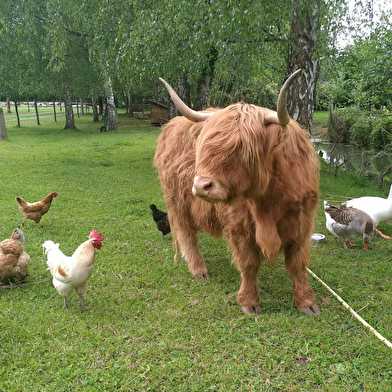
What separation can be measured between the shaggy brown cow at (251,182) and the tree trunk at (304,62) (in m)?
2.95

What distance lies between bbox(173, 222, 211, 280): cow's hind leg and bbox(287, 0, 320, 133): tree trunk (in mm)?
3283

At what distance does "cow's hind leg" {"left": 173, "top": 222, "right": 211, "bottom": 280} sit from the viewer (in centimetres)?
391

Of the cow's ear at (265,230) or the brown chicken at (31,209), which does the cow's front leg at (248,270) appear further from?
the brown chicken at (31,209)

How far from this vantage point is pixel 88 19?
9062mm

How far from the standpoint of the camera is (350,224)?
430 centimetres

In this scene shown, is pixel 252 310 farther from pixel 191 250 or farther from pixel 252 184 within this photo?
pixel 252 184

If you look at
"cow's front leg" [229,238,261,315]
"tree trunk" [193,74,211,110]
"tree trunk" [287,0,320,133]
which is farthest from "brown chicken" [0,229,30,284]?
"tree trunk" [193,74,211,110]

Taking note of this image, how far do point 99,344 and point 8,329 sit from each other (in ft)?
2.76

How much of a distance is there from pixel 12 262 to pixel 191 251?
77.6 inches

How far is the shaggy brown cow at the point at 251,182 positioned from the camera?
7.30 ft

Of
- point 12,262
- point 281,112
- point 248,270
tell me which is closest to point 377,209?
point 248,270

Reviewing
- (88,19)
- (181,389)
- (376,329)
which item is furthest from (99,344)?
(88,19)

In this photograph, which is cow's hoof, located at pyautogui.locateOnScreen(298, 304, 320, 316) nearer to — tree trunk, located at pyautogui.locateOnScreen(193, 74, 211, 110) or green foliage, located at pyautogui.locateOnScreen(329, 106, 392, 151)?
green foliage, located at pyautogui.locateOnScreen(329, 106, 392, 151)

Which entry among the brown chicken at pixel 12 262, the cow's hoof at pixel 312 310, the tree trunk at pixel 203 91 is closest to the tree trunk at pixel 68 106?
the tree trunk at pixel 203 91
